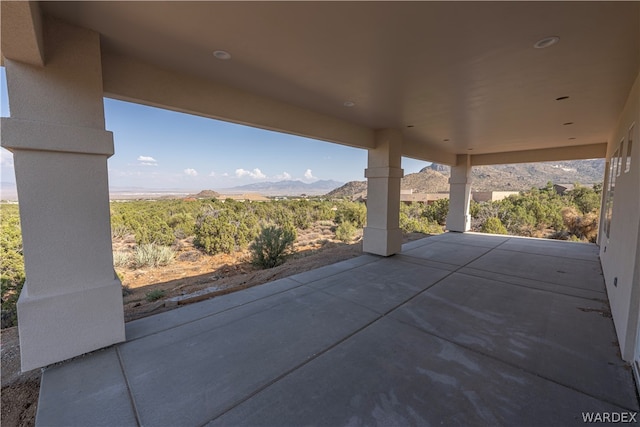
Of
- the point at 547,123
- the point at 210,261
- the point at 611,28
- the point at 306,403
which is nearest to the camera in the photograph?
the point at 306,403

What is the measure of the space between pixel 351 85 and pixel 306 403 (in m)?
3.70

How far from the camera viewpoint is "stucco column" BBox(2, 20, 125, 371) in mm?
2281

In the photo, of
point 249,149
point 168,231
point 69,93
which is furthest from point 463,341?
point 249,149

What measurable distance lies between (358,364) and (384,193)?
4.53 m

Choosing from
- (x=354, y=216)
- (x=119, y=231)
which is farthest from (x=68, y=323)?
(x=354, y=216)

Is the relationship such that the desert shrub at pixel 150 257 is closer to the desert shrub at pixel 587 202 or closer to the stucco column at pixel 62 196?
the stucco column at pixel 62 196

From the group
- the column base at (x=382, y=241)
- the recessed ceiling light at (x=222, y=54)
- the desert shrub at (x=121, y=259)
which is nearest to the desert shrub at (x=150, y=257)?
the desert shrub at (x=121, y=259)

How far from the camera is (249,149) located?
3444 cm

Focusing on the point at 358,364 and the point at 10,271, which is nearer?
the point at 358,364

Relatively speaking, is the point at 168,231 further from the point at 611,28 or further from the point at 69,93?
the point at 611,28

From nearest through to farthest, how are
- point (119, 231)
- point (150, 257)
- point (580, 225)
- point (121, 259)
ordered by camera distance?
point (121, 259), point (150, 257), point (119, 231), point (580, 225)

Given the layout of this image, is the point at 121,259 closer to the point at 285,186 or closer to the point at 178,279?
the point at 178,279

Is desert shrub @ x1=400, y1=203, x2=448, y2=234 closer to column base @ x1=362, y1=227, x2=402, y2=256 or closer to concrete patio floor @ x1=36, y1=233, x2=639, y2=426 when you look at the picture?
column base @ x1=362, y1=227, x2=402, y2=256

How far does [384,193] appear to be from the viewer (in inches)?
249
